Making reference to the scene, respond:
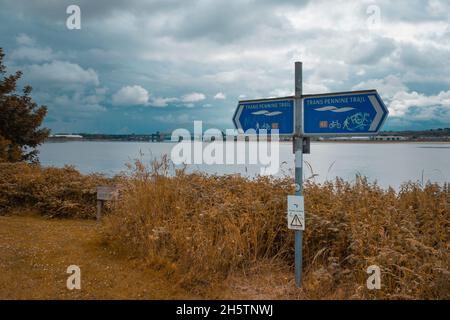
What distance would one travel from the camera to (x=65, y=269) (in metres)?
4.68

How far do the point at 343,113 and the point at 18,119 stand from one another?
17972 millimetres

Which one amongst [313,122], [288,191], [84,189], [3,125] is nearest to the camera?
[313,122]

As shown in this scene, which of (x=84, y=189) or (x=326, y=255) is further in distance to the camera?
(x=84, y=189)

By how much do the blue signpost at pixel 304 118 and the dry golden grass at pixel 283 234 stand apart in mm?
765

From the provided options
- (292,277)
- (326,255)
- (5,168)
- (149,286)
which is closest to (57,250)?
(149,286)

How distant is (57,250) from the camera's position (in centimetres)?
541

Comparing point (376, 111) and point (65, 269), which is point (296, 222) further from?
point (65, 269)

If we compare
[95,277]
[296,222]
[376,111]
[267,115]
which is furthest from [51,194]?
[376,111]

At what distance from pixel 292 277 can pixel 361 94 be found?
223 centimetres

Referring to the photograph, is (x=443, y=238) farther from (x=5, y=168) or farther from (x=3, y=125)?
(x=3, y=125)

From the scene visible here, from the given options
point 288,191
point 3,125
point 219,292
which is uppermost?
point 3,125

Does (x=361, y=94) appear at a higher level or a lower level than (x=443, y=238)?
higher

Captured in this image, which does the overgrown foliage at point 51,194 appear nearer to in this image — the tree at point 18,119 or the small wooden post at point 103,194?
the small wooden post at point 103,194
